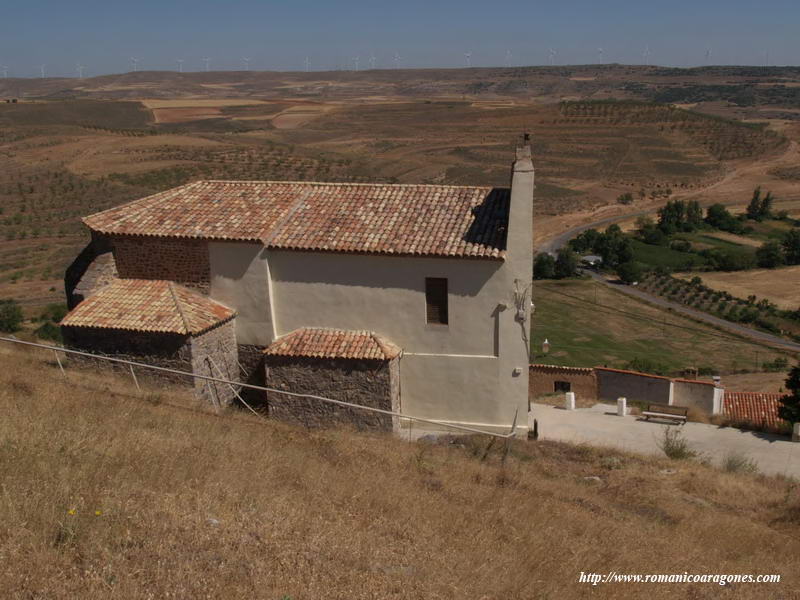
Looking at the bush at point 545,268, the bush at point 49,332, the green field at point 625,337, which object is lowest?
the green field at point 625,337

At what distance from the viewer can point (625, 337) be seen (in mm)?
45375

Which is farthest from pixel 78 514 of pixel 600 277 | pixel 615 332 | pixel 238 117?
pixel 238 117

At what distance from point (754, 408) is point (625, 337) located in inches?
894

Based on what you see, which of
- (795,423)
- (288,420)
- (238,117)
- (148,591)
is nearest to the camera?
(148,591)

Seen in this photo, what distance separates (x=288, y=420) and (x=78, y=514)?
368 inches

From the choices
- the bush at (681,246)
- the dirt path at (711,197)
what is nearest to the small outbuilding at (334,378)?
the dirt path at (711,197)

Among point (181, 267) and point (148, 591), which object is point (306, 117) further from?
point (148, 591)

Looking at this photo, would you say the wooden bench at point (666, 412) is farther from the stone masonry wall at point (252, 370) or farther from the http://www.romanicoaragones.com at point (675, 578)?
the http://www.romanicoaragones.com at point (675, 578)

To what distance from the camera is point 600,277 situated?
65.0 meters

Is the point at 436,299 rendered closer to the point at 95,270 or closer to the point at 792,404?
the point at 95,270

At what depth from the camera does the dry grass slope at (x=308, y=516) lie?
243 inches

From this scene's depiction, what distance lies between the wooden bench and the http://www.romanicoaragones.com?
12.3 meters

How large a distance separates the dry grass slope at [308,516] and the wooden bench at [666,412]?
7420 millimetres

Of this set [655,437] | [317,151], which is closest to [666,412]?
[655,437]
